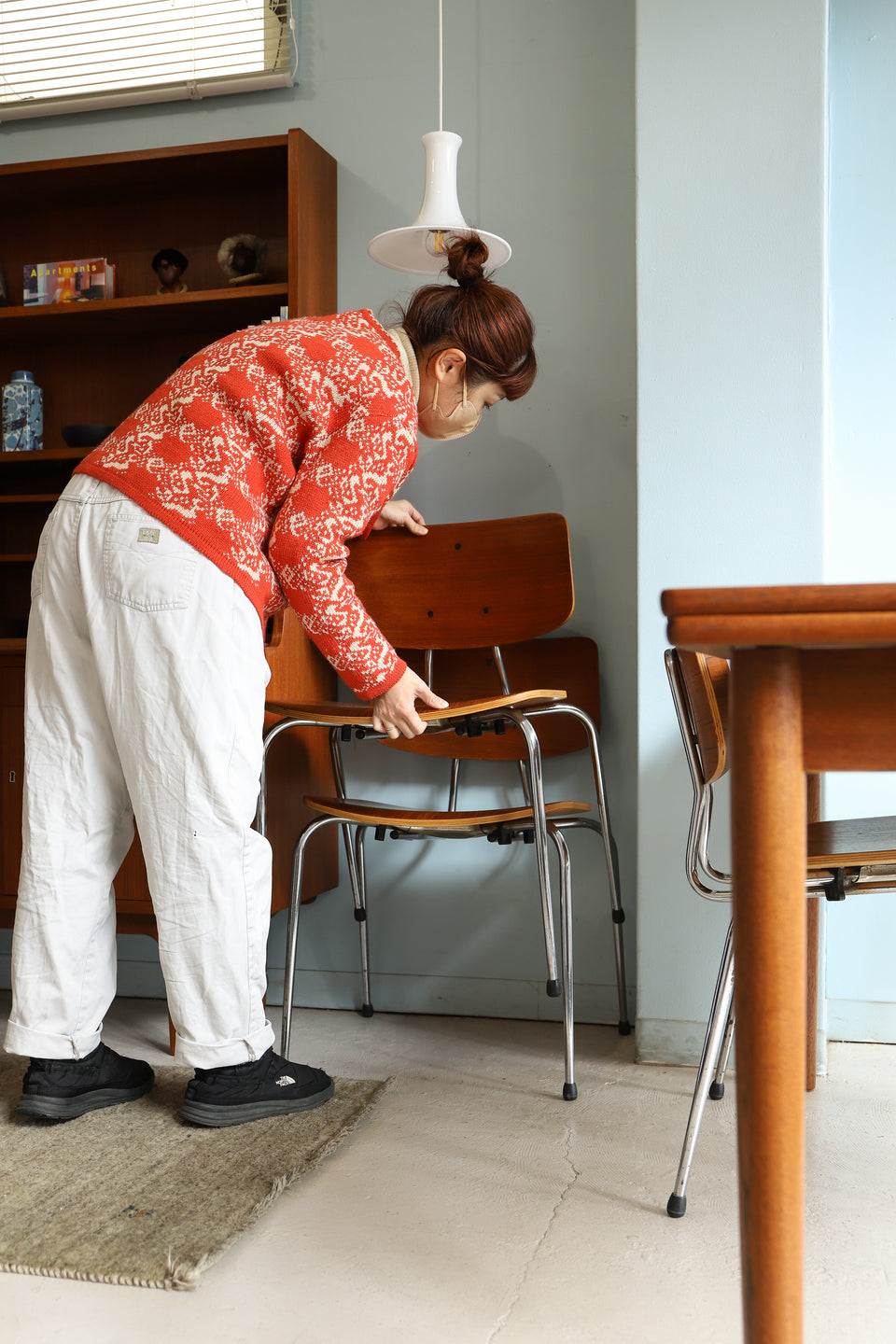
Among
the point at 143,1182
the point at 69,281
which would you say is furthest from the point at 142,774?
the point at 69,281

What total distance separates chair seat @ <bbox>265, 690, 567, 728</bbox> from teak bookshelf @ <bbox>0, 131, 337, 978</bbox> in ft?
0.83

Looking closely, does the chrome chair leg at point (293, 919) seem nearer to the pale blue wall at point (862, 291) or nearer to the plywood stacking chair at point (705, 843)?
the plywood stacking chair at point (705, 843)

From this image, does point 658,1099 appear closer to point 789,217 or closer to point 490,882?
point 490,882

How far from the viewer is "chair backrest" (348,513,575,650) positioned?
7.09 feet

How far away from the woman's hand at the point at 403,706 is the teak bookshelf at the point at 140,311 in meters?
0.55

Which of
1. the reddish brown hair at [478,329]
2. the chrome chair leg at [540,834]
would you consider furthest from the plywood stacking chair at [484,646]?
the reddish brown hair at [478,329]

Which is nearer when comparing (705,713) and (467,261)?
(705,713)

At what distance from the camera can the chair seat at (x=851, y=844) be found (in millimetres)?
1232

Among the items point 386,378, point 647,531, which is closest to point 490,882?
point 647,531

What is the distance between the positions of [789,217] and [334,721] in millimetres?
1182

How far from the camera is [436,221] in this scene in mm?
2057

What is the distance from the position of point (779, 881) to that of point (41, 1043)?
1319mm

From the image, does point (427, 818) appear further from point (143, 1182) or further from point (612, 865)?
point (143, 1182)

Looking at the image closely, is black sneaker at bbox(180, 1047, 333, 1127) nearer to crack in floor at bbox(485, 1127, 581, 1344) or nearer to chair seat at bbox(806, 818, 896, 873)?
crack in floor at bbox(485, 1127, 581, 1344)
